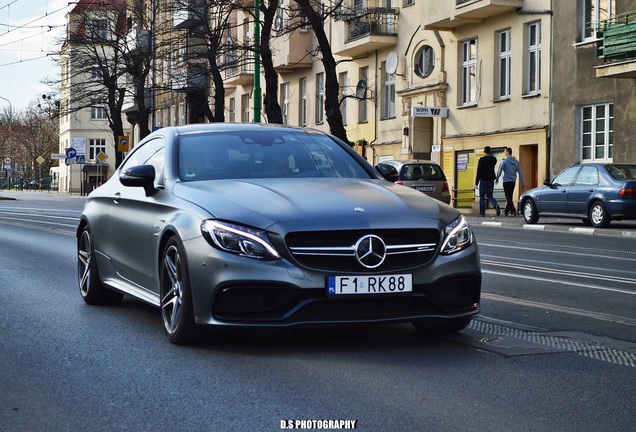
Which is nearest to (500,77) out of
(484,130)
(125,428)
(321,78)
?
(484,130)

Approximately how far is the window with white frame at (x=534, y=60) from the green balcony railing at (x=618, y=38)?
151 inches

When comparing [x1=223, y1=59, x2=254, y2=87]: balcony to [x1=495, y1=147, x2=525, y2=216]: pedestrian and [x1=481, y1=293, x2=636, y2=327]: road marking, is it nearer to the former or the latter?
[x1=495, y1=147, x2=525, y2=216]: pedestrian

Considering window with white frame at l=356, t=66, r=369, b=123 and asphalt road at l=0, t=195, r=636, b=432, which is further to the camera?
window with white frame at l=356, t=66, r=369, b=123

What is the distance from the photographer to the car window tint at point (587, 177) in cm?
2589

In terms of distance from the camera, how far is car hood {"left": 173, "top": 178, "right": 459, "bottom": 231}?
21.8 feet

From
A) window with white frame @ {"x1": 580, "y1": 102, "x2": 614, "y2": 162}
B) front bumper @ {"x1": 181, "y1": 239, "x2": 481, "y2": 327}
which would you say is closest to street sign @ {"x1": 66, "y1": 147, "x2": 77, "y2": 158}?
window with white frame @ {"x1": 580, "y1": 102, "x2": 614, "y2": 162}

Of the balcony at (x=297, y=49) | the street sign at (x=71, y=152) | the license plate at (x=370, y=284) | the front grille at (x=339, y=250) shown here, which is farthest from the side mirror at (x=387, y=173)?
the street sign at (x=71, y=152)

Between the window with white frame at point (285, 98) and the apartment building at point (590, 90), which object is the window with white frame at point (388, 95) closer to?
the window with white frame at point (285, 98)

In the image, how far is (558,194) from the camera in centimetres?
2695

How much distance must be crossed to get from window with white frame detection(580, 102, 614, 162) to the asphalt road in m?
22.7

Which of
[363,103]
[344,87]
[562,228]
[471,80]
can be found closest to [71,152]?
[344,87]

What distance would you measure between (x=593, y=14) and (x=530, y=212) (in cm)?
752

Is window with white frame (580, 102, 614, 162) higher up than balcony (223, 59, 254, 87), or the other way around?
balcony (223, 59, 254, 87)

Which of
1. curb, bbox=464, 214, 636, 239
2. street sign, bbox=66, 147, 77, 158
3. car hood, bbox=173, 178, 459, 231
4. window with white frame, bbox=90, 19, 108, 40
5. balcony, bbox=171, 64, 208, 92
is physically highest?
window with white frame, bbox=90, 19, 108, 40
